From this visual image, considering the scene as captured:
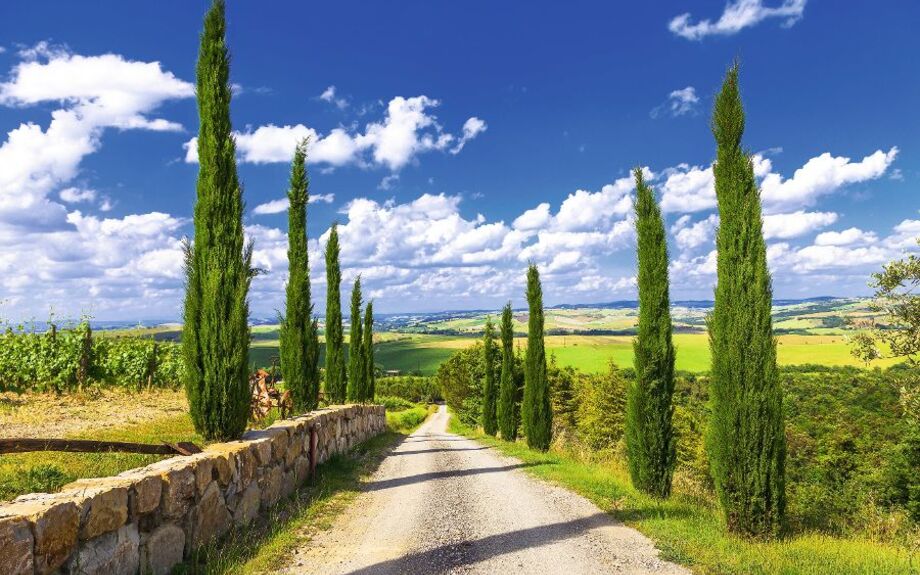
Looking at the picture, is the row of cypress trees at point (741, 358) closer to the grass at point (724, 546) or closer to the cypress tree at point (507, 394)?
the grass at point (724, 546)

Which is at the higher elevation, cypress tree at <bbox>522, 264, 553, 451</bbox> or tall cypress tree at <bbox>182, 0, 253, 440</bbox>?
tall cypress tree at <bbox>182, 0, 253, 440</bbox>

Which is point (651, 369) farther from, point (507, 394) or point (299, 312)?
point (507, 394)

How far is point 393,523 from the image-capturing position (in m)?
7.24

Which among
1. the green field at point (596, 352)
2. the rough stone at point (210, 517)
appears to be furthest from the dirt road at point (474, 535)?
the green field at point (596, 352)

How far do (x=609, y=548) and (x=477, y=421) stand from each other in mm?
35535

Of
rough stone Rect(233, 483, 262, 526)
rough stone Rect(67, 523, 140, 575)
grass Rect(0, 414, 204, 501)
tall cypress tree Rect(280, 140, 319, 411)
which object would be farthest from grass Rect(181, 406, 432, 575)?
tall cypress tree Rect(280, 140, 319, 411)

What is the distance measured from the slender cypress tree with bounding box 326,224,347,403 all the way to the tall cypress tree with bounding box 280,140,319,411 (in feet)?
15.0

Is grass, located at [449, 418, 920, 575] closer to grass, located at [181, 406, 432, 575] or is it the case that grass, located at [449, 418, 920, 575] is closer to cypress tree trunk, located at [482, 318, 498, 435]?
grass, located at [181, 406, 432, 575]

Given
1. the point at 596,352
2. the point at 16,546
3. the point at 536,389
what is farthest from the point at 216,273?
the point at 596,352

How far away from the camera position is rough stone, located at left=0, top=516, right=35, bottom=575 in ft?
10.8

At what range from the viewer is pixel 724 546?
20.8ft

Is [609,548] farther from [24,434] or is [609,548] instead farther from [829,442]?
[829,442]

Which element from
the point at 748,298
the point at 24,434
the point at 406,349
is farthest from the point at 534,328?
the point at 406,349

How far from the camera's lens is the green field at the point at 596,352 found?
70562 mm
